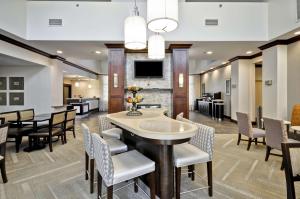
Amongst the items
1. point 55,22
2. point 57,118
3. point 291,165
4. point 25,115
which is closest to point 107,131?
point 57,118

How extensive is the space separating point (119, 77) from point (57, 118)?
2.39 metres

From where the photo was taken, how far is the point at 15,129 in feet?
14.6

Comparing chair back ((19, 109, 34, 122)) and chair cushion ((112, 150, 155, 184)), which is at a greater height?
chair back ((19, 109, 34, 122))

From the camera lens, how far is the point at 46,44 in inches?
225

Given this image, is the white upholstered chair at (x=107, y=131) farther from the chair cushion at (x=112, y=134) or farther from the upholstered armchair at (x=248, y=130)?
the upholstered armchair at (x=248, y=130)

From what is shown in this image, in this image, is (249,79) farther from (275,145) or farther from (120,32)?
(120,32)

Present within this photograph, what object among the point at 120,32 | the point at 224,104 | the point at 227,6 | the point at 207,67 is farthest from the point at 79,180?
the point at 207,67

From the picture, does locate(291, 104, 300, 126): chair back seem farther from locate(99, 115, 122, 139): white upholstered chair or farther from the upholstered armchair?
locate(99, 115, 122, 139): white upholstered chair

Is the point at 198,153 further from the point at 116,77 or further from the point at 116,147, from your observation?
the point at 116,77

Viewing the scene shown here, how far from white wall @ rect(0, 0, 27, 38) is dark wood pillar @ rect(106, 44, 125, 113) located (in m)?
2.38

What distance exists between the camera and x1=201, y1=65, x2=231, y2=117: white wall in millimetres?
9367

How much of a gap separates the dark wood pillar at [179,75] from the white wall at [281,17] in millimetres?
2415

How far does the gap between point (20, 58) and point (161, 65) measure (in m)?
4.43

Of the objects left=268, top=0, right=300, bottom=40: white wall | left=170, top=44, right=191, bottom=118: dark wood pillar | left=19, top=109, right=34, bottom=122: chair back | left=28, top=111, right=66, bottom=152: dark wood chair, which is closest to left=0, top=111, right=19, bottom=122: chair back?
left=19, top=109, right=34, bottom=122: chair back
